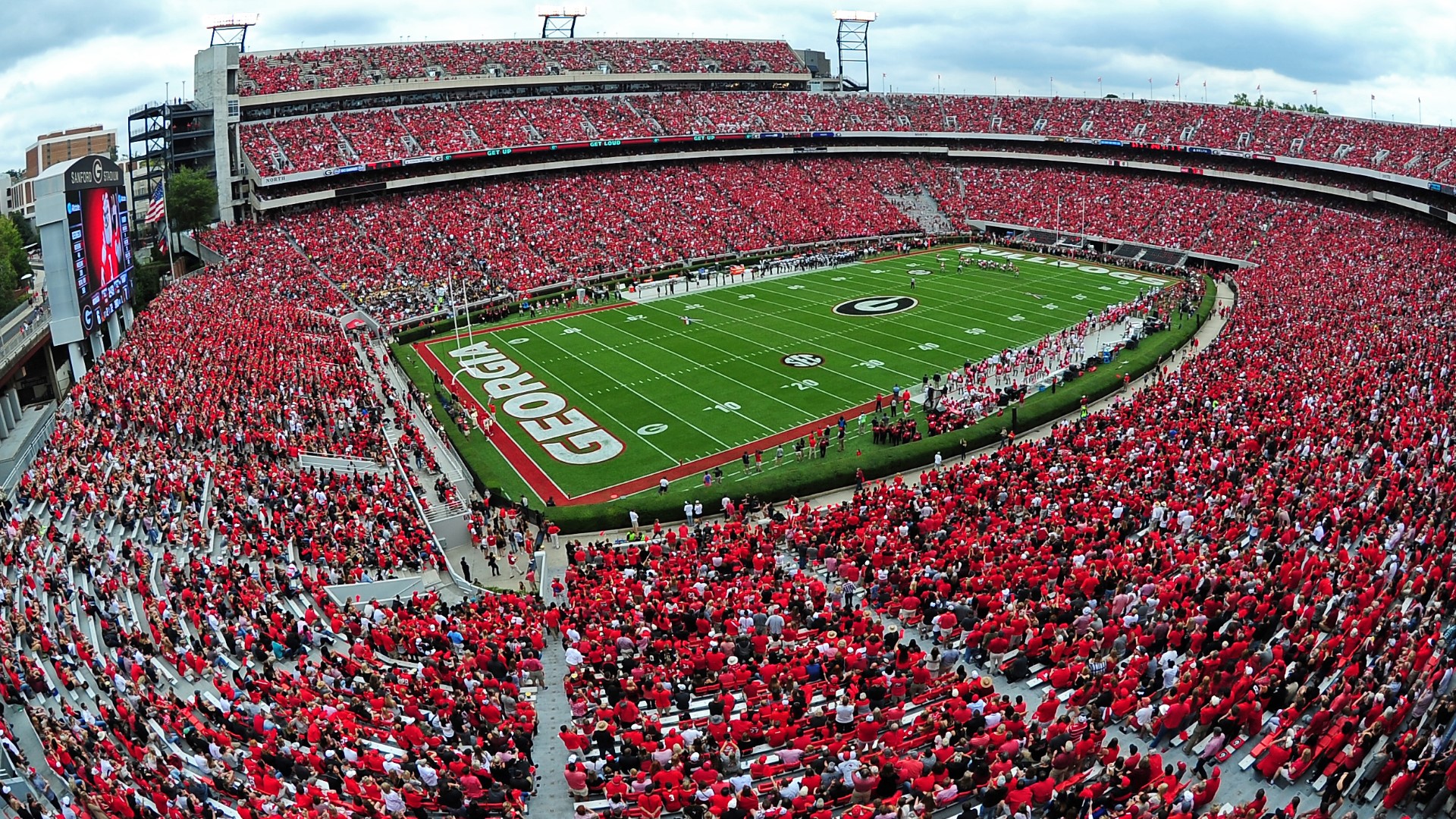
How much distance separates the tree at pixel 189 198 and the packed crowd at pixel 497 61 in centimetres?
838

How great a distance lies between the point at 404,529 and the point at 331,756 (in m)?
10.6

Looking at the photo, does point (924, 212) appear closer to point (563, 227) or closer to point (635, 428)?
point (563, 227)

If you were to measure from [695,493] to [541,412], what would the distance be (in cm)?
962

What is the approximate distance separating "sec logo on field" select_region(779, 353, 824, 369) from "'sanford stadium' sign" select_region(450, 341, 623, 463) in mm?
9003

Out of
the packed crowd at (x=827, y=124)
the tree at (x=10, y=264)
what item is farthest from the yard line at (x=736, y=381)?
the tree at (x=10, y=264)

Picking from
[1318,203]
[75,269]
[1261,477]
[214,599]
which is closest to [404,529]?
[214,599]

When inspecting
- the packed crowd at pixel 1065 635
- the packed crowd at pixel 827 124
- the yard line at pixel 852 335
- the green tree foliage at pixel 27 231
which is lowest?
the packed crowd at pixel 1065 635

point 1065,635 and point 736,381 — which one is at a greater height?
point 736,381

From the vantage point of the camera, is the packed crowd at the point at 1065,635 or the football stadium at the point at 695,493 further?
the football stadium at the point at 695,493

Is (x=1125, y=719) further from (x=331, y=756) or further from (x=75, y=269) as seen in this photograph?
(x=75, y=269)

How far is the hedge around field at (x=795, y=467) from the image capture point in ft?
83.1

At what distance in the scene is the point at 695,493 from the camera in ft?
87.4

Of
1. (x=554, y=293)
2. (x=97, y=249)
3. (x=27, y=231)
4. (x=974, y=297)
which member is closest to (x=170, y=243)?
(x=554, y=293)

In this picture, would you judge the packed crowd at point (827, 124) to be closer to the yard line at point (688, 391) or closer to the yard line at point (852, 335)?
the yard line at point (688, 391)
